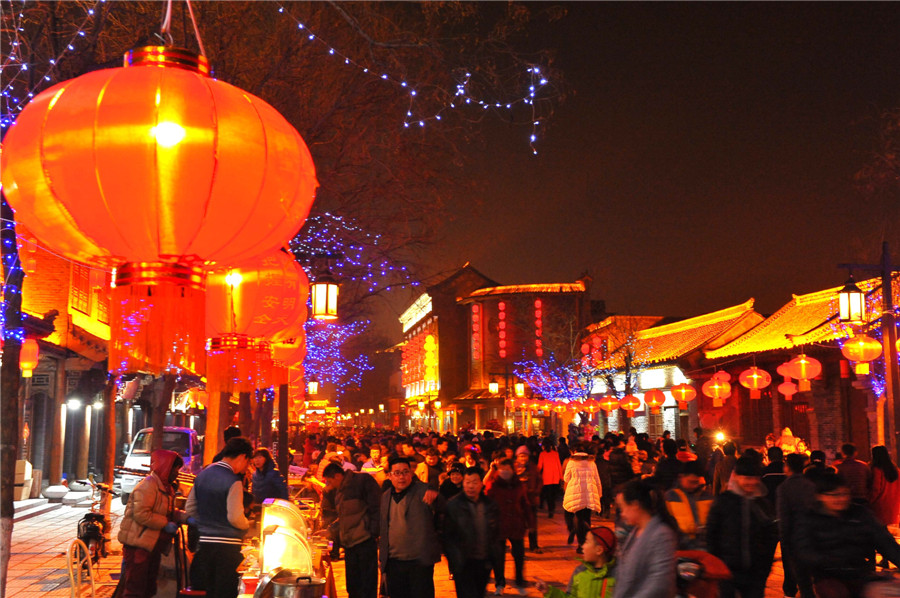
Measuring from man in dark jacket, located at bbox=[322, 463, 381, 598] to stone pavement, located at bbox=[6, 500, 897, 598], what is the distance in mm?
1810

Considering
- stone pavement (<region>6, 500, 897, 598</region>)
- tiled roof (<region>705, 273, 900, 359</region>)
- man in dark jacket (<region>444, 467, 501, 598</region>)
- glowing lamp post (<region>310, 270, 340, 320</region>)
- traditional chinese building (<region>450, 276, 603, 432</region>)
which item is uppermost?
traditional chinese building (<region>450, 276, 603, 432</region>)

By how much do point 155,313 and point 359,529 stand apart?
15.7 ft

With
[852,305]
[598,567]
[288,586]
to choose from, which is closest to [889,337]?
[852,305]

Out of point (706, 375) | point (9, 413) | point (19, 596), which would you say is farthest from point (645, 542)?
point (706, 375)

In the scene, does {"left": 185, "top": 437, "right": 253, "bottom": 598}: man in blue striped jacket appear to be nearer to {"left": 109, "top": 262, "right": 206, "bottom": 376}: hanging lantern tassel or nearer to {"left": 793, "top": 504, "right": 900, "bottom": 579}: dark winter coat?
{"left": 109, "top": 262, "right": 206, "bottom": 376}: hanging lantern tassel

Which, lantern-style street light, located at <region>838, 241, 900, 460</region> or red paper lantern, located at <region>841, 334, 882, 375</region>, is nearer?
red paper lantern, located at <region>841, 334, 882, 375</region>

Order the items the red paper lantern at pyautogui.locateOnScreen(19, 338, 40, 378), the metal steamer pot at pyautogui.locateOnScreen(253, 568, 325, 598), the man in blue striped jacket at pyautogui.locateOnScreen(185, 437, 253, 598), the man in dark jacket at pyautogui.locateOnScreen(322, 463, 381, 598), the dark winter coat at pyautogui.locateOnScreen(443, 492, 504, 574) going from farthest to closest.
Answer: the red paper lantern at pyautogui.locateOnScreen(19, 338, 40, 378), the man in dark jacket at pyautogui.locateOnScreen(322, 463, 381, 598), the dark winter coat at pyautogui.locateOnScreen(443, 492, 504, 574), the man in blue striped jacket at pyautogui.locateOnScreen(185, 437, 253, 598), the metal steamer pot at pyautogui.locateOnScreen(253, 568, 325, 598)

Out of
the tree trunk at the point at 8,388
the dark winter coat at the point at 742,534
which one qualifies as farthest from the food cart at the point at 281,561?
the dark winter coat at the point at 742,534

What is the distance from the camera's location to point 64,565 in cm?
1214

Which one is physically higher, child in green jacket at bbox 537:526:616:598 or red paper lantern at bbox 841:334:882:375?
red paper lantern at bbox 841:334:882:375

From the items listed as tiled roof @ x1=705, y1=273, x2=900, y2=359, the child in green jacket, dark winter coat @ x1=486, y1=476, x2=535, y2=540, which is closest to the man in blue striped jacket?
the child in green jacket

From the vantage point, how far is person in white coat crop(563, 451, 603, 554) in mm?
13188

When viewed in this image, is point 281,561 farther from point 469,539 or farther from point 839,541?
point 839,541

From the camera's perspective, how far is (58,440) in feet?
73.7
